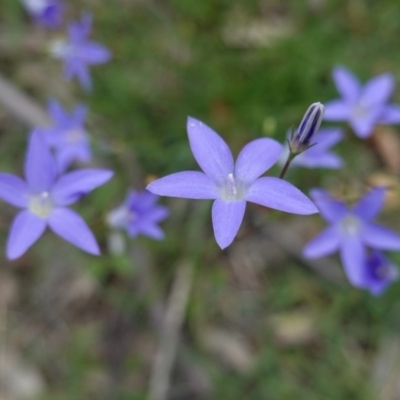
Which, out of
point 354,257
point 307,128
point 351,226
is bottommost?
point 354,257

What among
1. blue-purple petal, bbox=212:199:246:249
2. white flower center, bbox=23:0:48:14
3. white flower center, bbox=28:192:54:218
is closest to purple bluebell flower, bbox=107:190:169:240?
white flower center, bbox=28:192:54:218

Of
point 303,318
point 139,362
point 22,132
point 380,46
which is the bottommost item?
point 139,362

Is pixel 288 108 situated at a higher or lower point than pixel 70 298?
higher

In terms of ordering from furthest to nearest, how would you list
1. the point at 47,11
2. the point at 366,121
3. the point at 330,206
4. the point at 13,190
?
the point at 47,11 → the point at 366,121 → the point at 330,206 → the point at 13,190

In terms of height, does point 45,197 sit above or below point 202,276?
above

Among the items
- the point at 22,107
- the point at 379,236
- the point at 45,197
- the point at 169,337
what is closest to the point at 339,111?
the point at 379,236

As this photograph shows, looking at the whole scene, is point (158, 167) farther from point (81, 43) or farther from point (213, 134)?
point (213, 134)

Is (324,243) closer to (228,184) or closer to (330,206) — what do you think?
(330,206)

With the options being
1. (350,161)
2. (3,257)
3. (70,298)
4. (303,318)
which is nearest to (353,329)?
(303,318)
